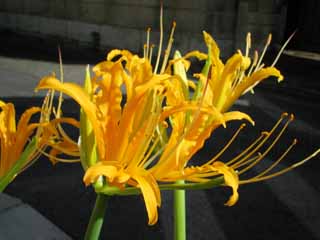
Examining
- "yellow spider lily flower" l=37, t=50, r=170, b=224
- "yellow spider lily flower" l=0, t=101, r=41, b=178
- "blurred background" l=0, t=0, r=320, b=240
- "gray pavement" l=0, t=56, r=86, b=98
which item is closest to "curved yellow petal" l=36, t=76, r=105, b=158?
"yellow spider lily flower" l=37, t=50, r=170, b=224

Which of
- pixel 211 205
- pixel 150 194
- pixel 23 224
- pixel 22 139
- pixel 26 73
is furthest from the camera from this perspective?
pixel 26 73

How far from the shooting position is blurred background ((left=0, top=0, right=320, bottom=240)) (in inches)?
160

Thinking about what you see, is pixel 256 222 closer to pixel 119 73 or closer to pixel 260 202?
pixel 260 202

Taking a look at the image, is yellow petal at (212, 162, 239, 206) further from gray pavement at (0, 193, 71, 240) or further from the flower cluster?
gray pavement at (0, 193, 71, 240)

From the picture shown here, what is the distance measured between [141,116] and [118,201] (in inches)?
142

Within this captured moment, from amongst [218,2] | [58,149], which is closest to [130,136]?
[58,149]

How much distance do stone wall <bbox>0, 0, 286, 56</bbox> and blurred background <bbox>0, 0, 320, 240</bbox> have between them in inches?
0.8

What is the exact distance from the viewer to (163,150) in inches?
32.7

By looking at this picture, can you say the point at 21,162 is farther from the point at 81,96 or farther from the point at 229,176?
the point at 229,176

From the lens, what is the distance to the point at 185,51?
36.2ft

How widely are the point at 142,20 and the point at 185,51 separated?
144cm

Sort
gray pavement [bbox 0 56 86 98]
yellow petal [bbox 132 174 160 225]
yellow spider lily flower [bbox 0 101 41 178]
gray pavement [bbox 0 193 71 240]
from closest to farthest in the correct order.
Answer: yellow petal [bbox 132 174 160 225], yellow spider lily flower [bbox 0 101 41 178], gray pavement [bbox 0 193 71 240], gray pavement [bbox 0 56 86 98]

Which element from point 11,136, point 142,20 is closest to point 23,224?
point 11,136

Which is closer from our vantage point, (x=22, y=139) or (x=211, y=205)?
(x=22, y=139)
